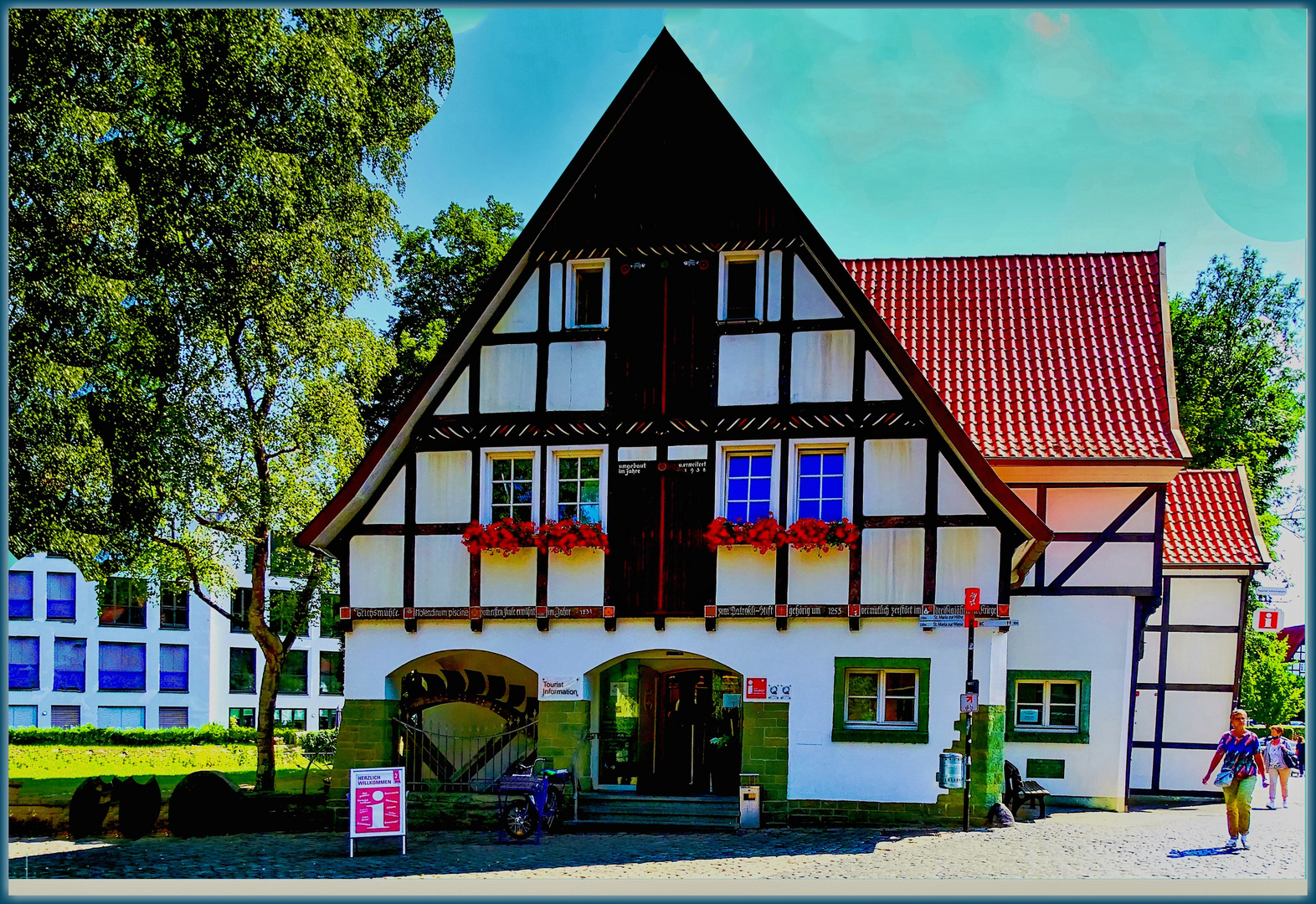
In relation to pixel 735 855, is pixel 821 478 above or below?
above

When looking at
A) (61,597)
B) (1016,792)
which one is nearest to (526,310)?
(1016,792)

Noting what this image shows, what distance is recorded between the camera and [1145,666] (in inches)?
977

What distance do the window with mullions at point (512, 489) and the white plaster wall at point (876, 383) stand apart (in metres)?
4.78

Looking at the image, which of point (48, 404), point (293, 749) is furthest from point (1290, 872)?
point (293, 749)

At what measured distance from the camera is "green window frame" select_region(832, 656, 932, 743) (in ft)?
62.5

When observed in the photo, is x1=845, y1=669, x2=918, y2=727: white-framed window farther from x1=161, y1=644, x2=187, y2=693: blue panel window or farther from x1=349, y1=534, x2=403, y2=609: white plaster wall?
x1=161, y1=644, x2=187, y2=693: blue panel window

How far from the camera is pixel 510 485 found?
20641mm

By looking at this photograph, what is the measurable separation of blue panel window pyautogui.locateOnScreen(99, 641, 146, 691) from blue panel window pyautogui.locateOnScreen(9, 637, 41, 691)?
240cm

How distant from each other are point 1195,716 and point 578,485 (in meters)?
11.7

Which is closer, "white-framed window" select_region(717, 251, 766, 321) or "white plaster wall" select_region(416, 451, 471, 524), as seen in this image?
"white-framed window" select_region(717, 251, 766, 321)

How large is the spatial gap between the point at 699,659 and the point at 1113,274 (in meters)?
9.55

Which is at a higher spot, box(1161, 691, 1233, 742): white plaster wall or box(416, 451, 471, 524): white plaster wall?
box(416, 451, 471, 524): white plaster wall

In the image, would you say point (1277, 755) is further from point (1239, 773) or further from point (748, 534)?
point (748, 534)

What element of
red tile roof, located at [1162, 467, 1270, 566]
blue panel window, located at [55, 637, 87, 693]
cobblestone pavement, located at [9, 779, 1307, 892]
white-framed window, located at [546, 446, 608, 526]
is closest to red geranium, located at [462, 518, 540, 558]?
white-framed window, located at [546, 446, 608, 526]
